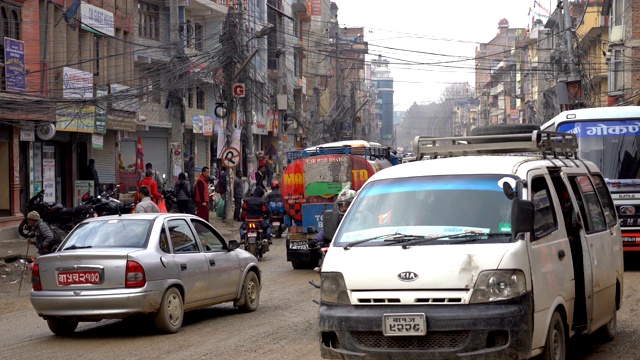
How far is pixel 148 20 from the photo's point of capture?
138ft

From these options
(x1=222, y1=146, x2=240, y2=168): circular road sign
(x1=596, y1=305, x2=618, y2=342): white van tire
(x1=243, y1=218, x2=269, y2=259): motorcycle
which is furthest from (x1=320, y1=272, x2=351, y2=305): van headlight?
(x1=222, y1=146, x2=240, y2=168): circular road sign

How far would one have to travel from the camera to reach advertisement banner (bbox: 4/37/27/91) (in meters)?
25.6

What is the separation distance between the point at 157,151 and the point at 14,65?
19688mm

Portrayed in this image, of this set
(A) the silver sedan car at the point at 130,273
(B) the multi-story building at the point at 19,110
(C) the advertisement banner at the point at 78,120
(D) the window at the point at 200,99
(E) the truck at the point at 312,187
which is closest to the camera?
(A) the silver sedan car at the point at 130,273

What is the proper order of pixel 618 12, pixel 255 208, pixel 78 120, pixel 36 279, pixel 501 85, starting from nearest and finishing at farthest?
pixel 36 279 → pixel 255 208 → pixel 78 120 → pixel 618 12 → pixel 501 85

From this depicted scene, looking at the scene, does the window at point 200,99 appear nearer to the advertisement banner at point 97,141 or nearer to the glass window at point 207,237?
the advertisement banner at point 97,141

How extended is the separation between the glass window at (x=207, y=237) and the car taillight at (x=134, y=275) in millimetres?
1714

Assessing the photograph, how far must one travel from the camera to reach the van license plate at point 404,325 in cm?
682

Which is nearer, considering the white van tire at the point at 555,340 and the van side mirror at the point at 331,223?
the white van tire at the point at 555,340

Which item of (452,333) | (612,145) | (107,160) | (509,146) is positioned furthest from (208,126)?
(452,333)

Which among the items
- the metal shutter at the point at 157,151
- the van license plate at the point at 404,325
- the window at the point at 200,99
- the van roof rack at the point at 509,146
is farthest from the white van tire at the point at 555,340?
the window at the point at 200,99

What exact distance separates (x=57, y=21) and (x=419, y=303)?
25.6m

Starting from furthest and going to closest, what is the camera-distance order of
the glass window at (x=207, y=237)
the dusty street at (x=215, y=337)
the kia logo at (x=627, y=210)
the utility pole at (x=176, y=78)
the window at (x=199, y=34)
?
the window at (x=199, y=34) < the utility pole at (x=176, y=78) < the kia logo at (x=627, y=210) < the glass window at (x=207, y=237) < the dusty street at (x=215, y=337)

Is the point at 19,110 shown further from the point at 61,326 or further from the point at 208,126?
the point at 208,126
